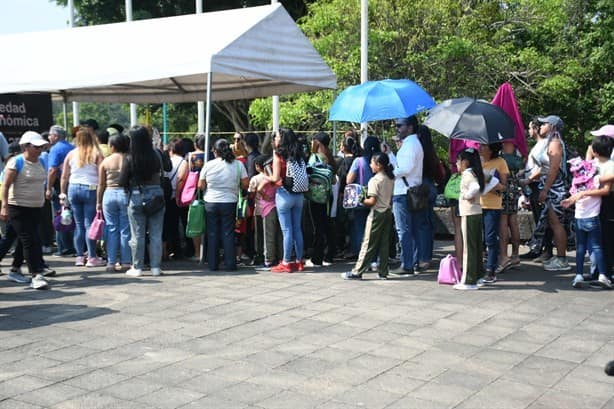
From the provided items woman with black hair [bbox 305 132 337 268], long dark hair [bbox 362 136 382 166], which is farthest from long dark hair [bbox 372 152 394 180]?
woman with black hair [bbox 305 132 337 268]

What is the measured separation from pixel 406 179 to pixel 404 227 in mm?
586

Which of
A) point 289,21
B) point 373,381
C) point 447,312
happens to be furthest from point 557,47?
Result: point 373,381

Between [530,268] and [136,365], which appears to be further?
[530,268]

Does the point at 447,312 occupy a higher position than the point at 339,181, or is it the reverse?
the point at 339,181

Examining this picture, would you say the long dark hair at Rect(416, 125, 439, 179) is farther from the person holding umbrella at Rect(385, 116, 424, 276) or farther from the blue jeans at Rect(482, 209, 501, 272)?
the blue jeans at Rect(482, 209, 501, 272)

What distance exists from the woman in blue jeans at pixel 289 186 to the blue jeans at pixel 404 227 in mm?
1184

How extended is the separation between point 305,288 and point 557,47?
649 inches

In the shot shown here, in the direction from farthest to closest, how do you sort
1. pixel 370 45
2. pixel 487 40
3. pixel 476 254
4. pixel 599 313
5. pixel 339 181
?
pixel 487 40 → pixel 370 45 → pixel 339 181 → pixel 476 254 → pixel 599 313

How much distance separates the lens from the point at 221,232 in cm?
909

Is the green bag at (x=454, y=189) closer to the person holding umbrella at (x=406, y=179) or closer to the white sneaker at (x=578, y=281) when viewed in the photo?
the person holding umbrella at (x=406, y=179)

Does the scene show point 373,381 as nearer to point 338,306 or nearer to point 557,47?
point 338,306

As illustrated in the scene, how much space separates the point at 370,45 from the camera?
1639 centimetres

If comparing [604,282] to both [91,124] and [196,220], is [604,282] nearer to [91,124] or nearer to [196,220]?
[196,220]

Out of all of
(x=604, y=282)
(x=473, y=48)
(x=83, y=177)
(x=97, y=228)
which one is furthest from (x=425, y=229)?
(x=473, y=48)
